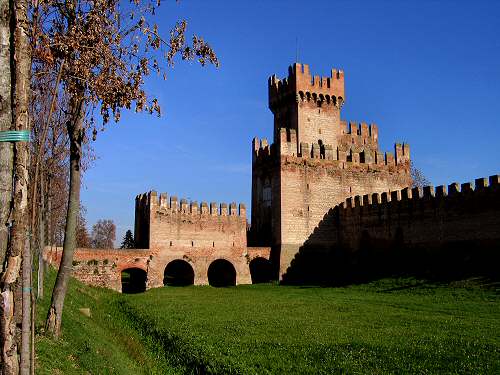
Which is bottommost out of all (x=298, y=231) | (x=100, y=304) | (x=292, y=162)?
(x=100, y=304)

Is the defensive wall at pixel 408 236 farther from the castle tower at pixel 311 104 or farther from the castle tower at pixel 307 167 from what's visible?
the castle tower at pixel 311 104

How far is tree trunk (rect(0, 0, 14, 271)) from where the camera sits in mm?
4793

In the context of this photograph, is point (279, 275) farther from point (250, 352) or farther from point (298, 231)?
point (250, 352)

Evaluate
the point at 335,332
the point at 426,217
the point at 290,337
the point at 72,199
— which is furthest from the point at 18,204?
the point at 426,217

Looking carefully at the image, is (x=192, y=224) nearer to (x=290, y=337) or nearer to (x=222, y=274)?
(x=222, y=274)

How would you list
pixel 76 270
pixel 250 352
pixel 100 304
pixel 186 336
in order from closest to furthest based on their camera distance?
pixel 250 352, pixel 186 336, pixel 100 304, pixel 76 270

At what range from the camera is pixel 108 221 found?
86.6 metres

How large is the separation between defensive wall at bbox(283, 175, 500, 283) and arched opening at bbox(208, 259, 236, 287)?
13.2ft

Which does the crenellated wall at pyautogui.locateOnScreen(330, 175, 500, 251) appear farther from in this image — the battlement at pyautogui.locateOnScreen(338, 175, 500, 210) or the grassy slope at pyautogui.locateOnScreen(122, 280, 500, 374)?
the grassy slope at pyautogui.locateOnScreen(122, 280, 500, 374)

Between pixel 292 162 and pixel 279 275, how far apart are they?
750cm

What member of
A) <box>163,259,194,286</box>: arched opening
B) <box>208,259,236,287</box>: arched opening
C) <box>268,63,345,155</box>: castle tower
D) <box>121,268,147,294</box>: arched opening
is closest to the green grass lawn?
<box>121,268,147,294</box>: arched opening

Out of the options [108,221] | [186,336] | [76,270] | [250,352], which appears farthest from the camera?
[108,221]

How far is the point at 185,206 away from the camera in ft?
114

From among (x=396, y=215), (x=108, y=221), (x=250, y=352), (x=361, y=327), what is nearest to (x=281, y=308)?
(x=361, y=327)
